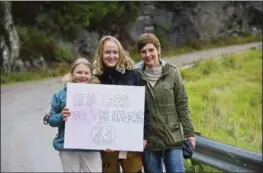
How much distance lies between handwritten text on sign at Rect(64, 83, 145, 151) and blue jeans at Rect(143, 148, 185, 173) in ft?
1.30

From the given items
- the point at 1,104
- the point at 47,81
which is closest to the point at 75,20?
the point at 47,81

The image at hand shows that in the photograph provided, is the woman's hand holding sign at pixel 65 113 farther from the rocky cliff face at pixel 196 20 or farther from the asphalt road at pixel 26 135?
the rocky cliff face at pixel 196 20

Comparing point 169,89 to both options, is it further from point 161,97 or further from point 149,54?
point 149,54

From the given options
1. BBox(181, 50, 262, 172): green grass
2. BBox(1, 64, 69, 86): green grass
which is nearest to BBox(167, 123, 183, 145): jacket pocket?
BBox(181, 50, 262, 172): green grass

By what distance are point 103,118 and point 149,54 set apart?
42 centimetres

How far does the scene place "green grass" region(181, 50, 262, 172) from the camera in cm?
545

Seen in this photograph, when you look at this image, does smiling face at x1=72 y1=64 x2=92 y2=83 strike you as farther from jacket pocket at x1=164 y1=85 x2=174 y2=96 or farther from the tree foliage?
the tree foliage

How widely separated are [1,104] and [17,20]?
1270cm

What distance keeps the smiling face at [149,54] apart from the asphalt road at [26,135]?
4688mm

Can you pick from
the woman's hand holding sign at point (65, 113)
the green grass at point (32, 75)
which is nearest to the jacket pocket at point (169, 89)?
the woman's hand holding sign at point (65, 113)

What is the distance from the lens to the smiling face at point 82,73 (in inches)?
128

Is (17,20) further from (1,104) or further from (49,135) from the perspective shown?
(49,135)

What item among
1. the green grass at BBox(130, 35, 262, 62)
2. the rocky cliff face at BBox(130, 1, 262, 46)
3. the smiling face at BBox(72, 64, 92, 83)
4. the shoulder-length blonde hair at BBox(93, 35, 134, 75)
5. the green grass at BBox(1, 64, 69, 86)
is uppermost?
the rocky cliff face at BBox(130, 1, 262, 46)

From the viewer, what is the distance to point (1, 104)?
13.1 metres
